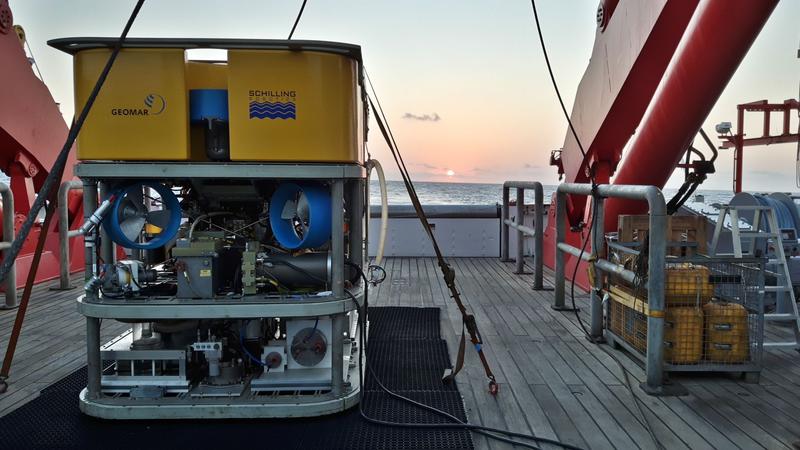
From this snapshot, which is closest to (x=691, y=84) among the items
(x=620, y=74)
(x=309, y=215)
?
(x=620, y=74)

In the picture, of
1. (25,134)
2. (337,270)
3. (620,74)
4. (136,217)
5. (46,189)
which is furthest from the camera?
(25,134)

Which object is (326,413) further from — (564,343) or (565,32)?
(565,32)

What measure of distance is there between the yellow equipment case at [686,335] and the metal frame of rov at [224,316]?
1908 mm

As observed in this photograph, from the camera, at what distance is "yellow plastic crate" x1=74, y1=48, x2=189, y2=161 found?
8.85ft

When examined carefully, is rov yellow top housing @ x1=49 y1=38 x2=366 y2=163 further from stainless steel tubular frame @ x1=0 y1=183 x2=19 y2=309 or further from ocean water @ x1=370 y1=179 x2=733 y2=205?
ocean water @ x1=370 y1=179 x2=733 y2=205

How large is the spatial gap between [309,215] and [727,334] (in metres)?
2.60

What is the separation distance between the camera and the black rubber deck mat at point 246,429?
2.57 meters

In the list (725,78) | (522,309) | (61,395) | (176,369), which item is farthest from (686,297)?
(61,395)

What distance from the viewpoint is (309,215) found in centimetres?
291

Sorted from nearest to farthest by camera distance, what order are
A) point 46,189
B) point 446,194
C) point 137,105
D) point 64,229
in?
point 46,189
point 137,105
point 64,229
point 446,194

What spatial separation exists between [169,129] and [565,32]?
6.88m

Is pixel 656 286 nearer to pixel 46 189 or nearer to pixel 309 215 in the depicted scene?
pixel 309 215

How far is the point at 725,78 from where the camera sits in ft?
13.0

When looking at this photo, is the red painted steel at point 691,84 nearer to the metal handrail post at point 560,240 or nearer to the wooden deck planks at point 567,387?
the metal handrail post at point 560,240
